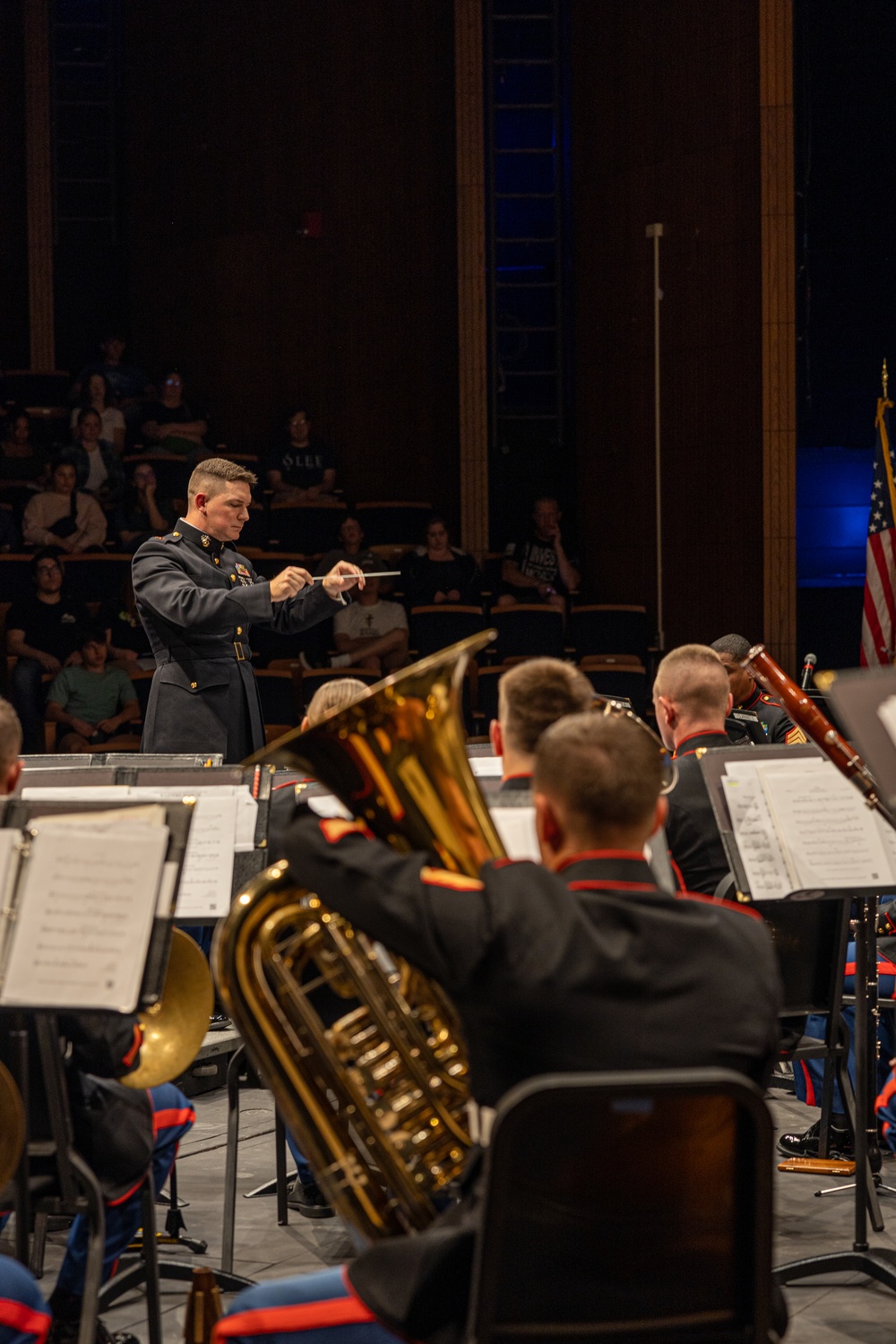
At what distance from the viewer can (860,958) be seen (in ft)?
9.78

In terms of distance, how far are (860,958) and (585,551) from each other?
21.8 ft

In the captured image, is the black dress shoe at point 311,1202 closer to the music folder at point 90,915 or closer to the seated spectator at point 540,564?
the music folder at point 90,915

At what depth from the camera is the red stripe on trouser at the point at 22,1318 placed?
1.79m

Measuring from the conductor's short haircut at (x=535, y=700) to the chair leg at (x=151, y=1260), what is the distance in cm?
91

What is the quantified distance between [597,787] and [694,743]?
1.84m

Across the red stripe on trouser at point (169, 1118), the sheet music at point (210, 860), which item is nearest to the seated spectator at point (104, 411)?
the sheet music at point (210, 860)

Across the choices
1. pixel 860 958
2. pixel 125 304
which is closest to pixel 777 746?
pixel 860 958

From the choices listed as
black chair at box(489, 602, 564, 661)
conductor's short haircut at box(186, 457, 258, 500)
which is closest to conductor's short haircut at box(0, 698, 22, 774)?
conductor's short haircut at box(186, 457, 258, 500)

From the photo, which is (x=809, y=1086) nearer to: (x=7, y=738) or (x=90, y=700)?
(x=7, y=738)

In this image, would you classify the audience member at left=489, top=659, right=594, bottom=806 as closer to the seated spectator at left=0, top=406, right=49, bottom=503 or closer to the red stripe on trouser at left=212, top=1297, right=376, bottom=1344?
the red stripe on trouser at left=212, top=1297, right=376, bottom=1344

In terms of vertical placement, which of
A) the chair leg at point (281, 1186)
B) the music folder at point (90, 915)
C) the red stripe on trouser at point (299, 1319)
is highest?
the music folder at point (90, 915)

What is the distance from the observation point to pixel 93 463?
8.75 metres

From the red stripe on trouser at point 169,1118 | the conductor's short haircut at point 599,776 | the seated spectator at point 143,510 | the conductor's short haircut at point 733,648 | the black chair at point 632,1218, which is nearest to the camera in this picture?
the black chair at point 632,1218

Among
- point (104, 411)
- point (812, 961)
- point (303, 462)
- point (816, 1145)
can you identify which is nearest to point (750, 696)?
point (816, 1145)
